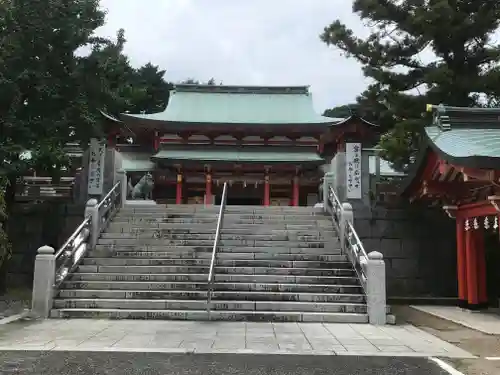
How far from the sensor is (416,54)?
595 inches

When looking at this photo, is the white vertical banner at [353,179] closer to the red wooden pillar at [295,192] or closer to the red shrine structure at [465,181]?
the red shrine structure at [465,181]

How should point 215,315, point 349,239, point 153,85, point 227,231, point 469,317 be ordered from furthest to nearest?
point 153,85 → point 227,231 → point 349,239 → point 469,317 → point 215,315

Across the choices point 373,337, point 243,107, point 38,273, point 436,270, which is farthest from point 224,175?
point 373,337

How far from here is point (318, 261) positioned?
36.6ft

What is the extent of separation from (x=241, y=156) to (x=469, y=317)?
532 inches

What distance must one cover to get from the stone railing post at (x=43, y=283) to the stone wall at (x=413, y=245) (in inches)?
319

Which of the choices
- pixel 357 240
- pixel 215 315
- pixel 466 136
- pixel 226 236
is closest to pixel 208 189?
pixel 226 236

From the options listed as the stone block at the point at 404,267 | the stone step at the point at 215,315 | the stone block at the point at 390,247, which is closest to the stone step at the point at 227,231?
the stone block at the point at 390,247

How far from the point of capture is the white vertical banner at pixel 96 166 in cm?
1372

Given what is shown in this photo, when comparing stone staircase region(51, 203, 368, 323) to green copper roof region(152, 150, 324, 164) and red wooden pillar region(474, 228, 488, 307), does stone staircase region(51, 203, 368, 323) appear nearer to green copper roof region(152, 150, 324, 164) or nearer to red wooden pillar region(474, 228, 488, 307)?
red wooden pillar region(474, 228, 488, 307)

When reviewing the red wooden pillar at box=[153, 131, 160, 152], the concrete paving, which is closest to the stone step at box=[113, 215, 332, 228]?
the concrete paving

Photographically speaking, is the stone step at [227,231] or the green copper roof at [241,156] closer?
the stone step at [227,231]

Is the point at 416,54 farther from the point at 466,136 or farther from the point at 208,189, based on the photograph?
the point at 208,189

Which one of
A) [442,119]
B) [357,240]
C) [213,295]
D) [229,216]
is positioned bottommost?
[213,295]
